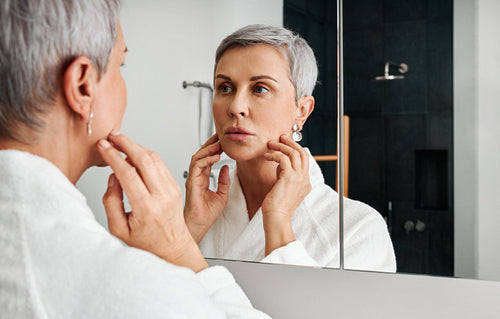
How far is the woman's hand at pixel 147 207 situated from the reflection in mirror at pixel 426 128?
0.37 metres

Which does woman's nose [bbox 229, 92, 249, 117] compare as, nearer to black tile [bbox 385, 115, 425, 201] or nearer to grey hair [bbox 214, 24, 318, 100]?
grey hair [bbox 214, 24, 318, 100]

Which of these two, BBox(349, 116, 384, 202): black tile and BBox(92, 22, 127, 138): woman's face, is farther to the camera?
BBox(349, 116, 384, 202): black tile

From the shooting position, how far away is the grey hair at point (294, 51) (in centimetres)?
90

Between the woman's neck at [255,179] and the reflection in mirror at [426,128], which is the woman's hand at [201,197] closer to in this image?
the woman's neck at [255,179]

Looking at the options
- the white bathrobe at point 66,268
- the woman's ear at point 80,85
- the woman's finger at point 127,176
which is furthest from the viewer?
the woman's finger at point 127,176

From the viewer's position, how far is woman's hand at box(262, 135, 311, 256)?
3.01 ft

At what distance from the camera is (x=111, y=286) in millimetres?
540

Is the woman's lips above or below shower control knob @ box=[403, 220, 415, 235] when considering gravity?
above

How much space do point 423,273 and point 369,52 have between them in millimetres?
460

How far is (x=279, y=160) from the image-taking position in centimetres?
92

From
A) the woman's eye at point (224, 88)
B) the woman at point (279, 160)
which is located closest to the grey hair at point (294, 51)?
the woman at point (279, 160)

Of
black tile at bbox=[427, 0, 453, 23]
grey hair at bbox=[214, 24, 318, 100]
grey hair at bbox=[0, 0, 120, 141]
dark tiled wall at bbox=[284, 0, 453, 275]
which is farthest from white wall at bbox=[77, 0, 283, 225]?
black tile at bbox=[427, 0, 453, 23]

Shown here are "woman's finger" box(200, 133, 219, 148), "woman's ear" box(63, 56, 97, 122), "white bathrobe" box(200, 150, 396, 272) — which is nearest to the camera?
"woman's ear" box(63, 56, 97, 122)

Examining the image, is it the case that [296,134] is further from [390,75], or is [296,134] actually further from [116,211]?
[116,211]
